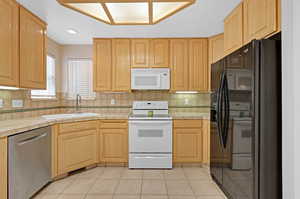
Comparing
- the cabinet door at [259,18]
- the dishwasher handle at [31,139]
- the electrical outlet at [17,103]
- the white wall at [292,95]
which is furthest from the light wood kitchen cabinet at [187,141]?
the electrical outlet at [17,103]

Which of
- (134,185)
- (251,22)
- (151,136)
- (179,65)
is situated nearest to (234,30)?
(251,22)

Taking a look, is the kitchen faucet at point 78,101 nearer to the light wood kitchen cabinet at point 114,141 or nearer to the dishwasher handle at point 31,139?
the light wood kitchen cabinet at point 114,141

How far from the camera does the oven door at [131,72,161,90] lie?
3.47 meters

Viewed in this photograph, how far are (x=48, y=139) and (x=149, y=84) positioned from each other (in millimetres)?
1772

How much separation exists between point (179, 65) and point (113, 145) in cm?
180

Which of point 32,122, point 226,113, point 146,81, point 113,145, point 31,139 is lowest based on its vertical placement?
point 113,145

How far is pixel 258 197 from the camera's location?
1604 millimetres

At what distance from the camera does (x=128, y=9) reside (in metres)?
2.44

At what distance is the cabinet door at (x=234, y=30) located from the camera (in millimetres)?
2262

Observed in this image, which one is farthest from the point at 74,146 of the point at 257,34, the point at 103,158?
the point at 257,34

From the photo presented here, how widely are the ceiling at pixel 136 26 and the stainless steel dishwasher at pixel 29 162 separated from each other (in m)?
1.47

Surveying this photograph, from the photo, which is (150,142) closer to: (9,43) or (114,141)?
(114,141)

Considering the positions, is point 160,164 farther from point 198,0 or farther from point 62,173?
point 198,0

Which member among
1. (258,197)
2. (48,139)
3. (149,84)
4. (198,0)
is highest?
(198,0)
